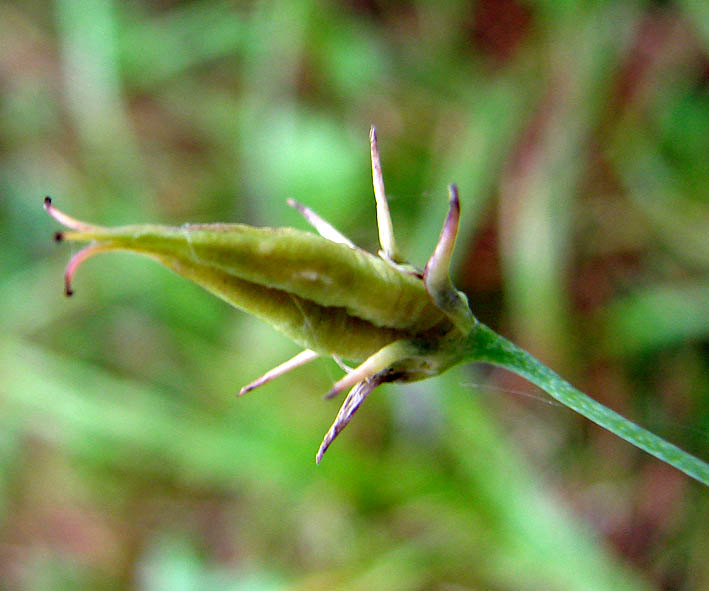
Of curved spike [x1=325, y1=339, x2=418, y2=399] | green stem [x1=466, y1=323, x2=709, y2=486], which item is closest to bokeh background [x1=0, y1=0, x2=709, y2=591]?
green stem [x1=466, y1=323, x2=709, y2=486]

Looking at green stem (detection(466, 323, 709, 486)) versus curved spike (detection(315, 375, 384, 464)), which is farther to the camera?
green stem (detection(466, 323, 709, 486))

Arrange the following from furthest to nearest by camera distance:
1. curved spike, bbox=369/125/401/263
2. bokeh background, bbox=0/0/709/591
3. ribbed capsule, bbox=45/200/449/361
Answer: bokeh background, bbox=0/0/709/591 → curved spike, bbox=369/125/401/263 → ribbed capsule, bbox=45/200/449/361

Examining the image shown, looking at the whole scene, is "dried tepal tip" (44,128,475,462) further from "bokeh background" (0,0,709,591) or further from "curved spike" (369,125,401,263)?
"bokeh background" (0,0,709,591)

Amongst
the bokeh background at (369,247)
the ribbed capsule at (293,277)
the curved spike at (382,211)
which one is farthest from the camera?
the bokeh background at (369,247)

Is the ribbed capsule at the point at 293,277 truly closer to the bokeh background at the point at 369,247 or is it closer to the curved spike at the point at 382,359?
the curved spike at the point at 382,359

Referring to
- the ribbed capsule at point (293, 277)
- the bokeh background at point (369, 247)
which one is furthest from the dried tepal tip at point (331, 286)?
the bokeh background at point (369, 247)

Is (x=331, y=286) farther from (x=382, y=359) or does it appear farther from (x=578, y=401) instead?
(x=578, y=401)

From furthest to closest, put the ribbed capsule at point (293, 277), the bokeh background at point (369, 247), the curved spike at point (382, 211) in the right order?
the bokeh background at point (369, 247) → the curved spike at point (382, 211) → the ribbed capsule at point (293, 277)

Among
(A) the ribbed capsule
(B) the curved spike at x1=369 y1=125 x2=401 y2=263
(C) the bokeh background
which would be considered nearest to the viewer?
(A) the ribbed capsule

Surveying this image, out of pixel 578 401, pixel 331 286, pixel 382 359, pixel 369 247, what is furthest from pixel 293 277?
pixel 369 247
